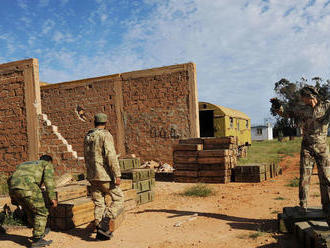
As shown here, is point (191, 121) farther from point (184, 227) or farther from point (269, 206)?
point (184, 227)

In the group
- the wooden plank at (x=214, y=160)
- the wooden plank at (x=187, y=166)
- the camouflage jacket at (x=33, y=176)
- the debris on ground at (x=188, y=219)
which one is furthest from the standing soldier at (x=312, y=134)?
the wooden plank at (x=187, y=166)

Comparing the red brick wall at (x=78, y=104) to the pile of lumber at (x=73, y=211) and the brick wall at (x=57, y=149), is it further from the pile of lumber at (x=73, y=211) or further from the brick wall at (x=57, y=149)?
the pile of lumber at (x=73, y=211)

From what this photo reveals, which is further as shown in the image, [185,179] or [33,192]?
[185,179]

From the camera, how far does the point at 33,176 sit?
425 cm

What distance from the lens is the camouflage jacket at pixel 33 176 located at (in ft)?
13.6

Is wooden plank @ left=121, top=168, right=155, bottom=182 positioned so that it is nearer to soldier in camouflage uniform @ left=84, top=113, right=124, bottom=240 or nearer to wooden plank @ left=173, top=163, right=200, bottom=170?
soldier in camouflage uniform @ left=84, top=113, right=124, bottom=240

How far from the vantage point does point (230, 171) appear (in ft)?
30.2

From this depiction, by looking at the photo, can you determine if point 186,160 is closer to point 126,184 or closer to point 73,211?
point 126,184

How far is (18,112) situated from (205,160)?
6708 millimetres

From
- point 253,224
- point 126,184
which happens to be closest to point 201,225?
point 253,224

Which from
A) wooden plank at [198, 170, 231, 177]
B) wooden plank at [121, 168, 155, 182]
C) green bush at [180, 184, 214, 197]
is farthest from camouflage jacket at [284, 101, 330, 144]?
Result: wooden plank at [198, 170, 231, 177]

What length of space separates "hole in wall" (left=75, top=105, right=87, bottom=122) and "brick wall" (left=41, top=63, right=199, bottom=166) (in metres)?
0.03

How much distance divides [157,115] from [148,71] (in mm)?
1706

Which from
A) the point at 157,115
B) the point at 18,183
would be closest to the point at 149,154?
the point at 157,115
